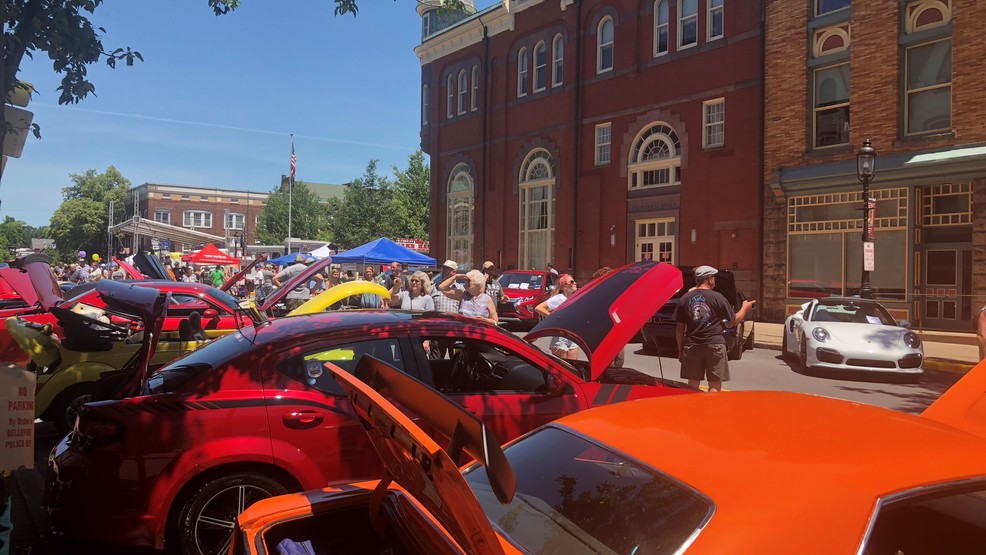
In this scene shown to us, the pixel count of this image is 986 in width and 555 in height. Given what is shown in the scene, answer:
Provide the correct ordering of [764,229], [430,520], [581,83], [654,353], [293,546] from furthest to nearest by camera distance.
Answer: [581,83] < [764,229] < [654,353] < [293,546] < [430,520]

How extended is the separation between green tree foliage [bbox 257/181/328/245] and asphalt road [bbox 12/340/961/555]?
5295 centimetres

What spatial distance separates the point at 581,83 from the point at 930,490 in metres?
26.9

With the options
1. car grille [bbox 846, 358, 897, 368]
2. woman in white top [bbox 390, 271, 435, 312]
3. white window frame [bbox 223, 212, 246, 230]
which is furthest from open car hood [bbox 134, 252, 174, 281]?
white window frame [bbox 223, 212, 246, 230]

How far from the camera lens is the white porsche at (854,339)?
10914 millimetres

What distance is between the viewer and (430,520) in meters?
2.05

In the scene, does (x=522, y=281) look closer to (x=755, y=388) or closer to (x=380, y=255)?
(x=380, y=255)

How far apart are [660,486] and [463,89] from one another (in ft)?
110

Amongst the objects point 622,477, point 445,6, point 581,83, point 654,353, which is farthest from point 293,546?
point 581,83

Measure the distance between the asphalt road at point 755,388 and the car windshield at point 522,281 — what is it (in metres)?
4.67

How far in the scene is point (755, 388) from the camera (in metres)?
10.4

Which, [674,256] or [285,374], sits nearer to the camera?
[285,374]

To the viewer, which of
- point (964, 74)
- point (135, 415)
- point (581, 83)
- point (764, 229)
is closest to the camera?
point (135, 415)

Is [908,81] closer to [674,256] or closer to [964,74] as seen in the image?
[964,74]

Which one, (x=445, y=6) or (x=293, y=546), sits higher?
(x=445, y=6)
